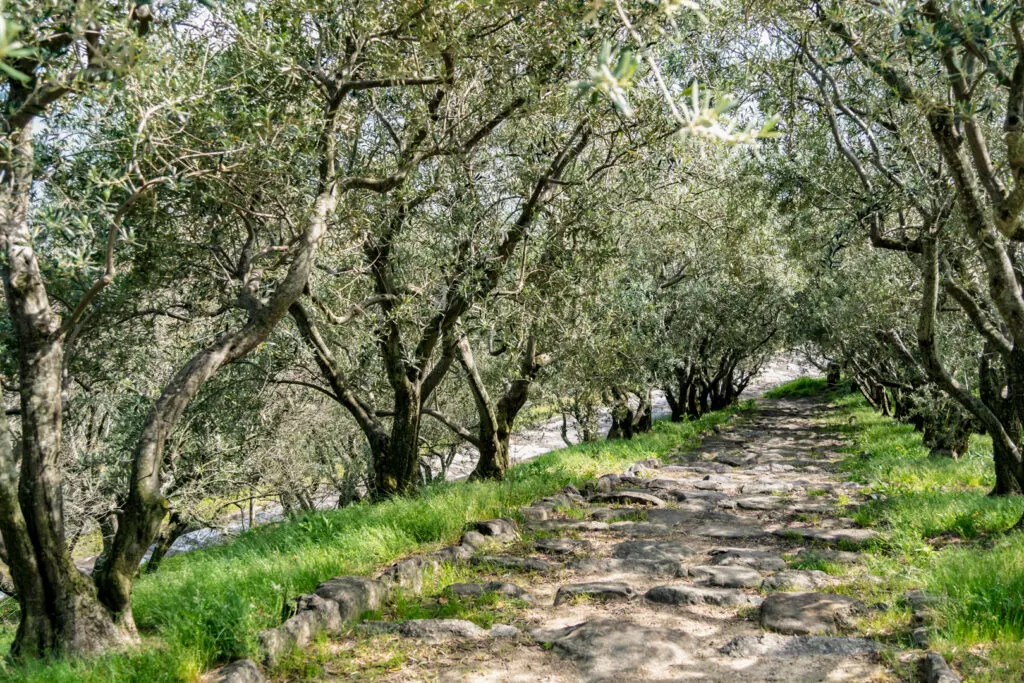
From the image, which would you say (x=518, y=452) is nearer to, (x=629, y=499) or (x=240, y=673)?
(x=629, y=499)

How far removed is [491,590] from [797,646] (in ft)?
8.62

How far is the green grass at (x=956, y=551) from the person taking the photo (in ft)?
16.0

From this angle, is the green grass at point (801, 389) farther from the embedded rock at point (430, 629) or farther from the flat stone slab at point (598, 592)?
the embedded rock at point (430, 629)

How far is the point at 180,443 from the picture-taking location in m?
14.4

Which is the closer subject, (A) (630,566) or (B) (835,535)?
(A) (630,566)

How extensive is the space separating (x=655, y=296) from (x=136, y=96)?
50.2 ft

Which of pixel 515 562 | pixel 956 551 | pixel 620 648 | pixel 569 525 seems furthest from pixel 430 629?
pixel 956 551

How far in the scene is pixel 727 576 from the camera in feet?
23.4

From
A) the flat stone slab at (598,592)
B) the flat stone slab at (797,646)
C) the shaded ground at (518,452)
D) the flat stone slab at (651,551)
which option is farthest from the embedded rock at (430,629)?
the shaded ground at (518,452)

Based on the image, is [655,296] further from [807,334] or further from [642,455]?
[807,334]

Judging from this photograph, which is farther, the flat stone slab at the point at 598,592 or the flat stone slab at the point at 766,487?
the flat stone slab at the point at 766,487

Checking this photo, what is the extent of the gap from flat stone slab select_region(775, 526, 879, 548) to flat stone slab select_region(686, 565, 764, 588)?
1814 millimetres

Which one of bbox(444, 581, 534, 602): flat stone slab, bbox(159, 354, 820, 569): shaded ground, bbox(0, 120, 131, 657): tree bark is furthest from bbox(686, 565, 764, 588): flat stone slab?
bbox(159, 354, 820, 569): shaded ground

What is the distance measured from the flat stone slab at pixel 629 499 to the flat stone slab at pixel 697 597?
14.6 ft
